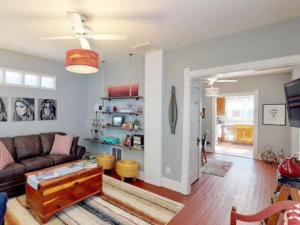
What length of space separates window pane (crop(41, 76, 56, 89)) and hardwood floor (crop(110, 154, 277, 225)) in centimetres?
316

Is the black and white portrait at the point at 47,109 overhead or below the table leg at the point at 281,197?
overhead

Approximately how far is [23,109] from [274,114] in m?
6.86

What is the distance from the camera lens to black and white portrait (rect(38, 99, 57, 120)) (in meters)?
4.17

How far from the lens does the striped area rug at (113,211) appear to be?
230 cm

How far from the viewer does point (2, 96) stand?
3580 mm

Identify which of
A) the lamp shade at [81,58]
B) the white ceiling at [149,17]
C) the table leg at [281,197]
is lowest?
the table leg at [281,197]

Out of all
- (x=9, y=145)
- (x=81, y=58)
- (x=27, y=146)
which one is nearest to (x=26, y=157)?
(x=27, y=146)

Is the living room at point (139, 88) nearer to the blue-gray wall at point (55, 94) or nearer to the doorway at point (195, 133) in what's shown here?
the blue-gray wall at point (55, 94)

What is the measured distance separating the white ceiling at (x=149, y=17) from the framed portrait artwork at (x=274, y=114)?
388cm

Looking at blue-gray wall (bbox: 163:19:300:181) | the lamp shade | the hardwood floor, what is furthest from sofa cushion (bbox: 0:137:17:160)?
blue-gray wall (bbox: 163:19:300:181)

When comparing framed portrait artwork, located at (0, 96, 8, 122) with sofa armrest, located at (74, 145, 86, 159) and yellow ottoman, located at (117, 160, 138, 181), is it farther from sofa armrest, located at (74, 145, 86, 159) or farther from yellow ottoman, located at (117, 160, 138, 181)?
yellow ottoman, located at (117, 160, 138, 181)

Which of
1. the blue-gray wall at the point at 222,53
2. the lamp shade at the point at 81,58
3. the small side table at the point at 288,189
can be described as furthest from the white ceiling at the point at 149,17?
the small side table at the point at 288,189

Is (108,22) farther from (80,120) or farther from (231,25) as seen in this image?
(80,120)

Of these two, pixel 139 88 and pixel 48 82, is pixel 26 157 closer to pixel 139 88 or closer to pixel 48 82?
pixel 48 82
